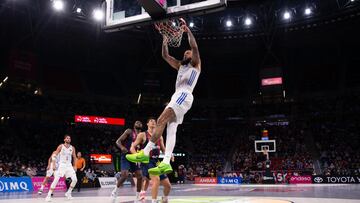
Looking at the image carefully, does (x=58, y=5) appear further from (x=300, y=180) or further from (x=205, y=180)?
(x=300, y=180)

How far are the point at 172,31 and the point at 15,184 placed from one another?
13.1m

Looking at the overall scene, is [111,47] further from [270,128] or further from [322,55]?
[322,55]

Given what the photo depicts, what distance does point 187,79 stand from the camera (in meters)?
6.31

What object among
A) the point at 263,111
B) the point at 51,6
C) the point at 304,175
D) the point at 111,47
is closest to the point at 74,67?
the point at 111,47

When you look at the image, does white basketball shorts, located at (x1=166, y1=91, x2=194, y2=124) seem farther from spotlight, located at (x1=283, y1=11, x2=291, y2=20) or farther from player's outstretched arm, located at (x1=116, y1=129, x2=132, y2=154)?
spotlight, located at (x1=283, y1=11, x2=291, y2=20)

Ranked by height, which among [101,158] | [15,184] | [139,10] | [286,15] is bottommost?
[15,184]

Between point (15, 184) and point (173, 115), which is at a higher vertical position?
point (173, 115)

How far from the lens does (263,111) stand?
120 feet

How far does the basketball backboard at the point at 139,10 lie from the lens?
9.70 m

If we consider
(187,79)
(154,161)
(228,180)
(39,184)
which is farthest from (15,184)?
(228,180)

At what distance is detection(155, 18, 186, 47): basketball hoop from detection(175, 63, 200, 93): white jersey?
6.50 feet

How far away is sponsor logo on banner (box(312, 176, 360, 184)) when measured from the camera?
2424cm

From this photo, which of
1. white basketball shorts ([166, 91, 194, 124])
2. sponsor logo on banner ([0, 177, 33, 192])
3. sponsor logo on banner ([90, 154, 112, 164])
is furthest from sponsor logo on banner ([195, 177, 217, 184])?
white basketball shorts ([166, 91, 194, 124])

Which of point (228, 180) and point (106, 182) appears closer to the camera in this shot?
point (106, 182)
